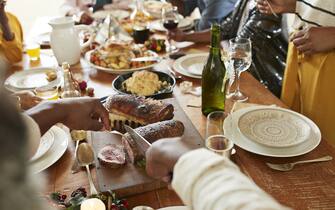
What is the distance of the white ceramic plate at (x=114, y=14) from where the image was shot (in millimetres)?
2551

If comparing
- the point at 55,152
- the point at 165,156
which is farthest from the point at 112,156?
the point at 165,156

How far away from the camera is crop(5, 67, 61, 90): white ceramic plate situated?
5.27 ft

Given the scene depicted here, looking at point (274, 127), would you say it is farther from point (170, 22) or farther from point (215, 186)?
point (170, 22)

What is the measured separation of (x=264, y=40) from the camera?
2.11 meters

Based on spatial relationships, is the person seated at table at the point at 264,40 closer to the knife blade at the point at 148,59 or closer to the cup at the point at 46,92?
the knife blade at the point at 148,59

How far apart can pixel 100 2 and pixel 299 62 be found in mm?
2042

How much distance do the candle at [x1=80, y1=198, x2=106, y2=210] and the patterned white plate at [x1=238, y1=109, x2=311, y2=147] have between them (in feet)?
1.65

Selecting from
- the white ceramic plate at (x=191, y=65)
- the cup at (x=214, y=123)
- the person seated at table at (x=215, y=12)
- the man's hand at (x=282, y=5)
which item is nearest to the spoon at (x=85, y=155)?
the cup at (x=214, y=123)

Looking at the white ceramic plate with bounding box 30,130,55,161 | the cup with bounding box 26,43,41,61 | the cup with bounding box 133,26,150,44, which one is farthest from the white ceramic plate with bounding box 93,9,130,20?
the white ceramic plate with bounding box 30,130,55,161

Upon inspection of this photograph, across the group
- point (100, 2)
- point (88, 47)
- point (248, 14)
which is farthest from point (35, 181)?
point (100, 2)

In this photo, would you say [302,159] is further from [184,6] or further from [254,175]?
[184,6]

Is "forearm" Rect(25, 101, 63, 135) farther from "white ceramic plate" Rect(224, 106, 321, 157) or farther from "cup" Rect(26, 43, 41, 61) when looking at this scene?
"cup" Rect(26, 43, 41, 61)

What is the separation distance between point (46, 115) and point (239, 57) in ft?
2.58

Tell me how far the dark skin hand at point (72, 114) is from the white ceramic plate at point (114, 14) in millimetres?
1514
